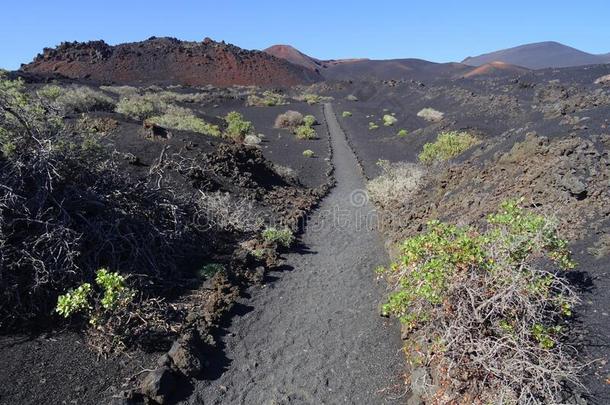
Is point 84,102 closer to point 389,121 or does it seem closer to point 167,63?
point 389,121

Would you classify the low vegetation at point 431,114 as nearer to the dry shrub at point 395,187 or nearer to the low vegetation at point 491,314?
the dry shrub at point 395,187

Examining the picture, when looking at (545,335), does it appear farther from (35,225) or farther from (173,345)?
(35,225)

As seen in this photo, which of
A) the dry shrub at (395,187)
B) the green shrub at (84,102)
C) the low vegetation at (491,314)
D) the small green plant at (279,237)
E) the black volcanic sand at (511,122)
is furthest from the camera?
the green shrub at (84,102)

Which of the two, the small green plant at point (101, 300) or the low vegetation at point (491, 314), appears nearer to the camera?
the low vegetation at point (491, 314)

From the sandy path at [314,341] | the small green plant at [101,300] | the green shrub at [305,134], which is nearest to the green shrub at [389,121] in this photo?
the green shrub at [305,134]

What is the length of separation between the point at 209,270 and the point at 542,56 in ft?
343

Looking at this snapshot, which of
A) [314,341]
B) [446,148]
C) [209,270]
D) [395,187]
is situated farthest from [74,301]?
[446,148]

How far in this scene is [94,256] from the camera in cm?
554

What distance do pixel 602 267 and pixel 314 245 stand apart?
15.2 feet

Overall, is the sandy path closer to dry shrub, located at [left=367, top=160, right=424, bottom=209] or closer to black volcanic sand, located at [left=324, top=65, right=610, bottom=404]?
black volcanic sand, located at [left=324, top=65, right=610, bottom=404]

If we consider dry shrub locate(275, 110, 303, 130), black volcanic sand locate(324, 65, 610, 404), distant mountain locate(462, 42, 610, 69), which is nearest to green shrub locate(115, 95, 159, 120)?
dry shrub locate(275, 110, 303, 130)

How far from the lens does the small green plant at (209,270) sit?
6.33m

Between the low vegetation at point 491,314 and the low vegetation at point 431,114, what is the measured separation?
66.5ft

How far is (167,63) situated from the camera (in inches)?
2365
